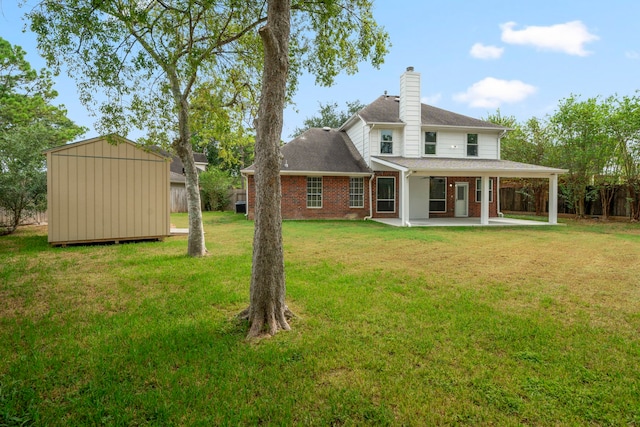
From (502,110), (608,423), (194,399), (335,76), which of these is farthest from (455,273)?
(502,110)

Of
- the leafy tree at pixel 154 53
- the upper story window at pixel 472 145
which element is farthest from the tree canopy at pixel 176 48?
the upper story window at pixel 472 145

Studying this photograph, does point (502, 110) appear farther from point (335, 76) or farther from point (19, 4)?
point (19, 4)

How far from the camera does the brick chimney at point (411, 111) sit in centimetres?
1656

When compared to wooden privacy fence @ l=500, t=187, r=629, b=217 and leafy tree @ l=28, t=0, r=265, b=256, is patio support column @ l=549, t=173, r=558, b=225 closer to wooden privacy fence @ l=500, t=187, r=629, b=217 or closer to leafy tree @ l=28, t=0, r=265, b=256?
wooden privacy fence @ l=500, t=187, r=629, b=217

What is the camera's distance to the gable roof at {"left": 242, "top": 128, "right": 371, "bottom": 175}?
1631 centimetres

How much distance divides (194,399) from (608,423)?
8.75ft

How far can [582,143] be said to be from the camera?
15.9 metres

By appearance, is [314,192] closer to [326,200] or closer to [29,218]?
[326,200]

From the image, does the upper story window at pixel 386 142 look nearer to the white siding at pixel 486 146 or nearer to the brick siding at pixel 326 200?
the brick siding at pixel 326 200

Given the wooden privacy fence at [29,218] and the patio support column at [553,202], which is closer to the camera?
the wooden privacy fence at [29,218]

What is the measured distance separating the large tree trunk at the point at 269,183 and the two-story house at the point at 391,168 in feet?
39.8

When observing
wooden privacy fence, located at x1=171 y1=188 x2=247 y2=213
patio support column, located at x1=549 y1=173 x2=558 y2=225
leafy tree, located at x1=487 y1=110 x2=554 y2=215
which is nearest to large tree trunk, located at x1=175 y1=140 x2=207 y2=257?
patio support column, located at x1=549 y1=173 x2=558 y2=225

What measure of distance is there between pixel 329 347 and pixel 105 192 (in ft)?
26.8

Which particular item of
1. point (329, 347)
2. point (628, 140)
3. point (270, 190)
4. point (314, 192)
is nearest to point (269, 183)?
point (270, 190)
